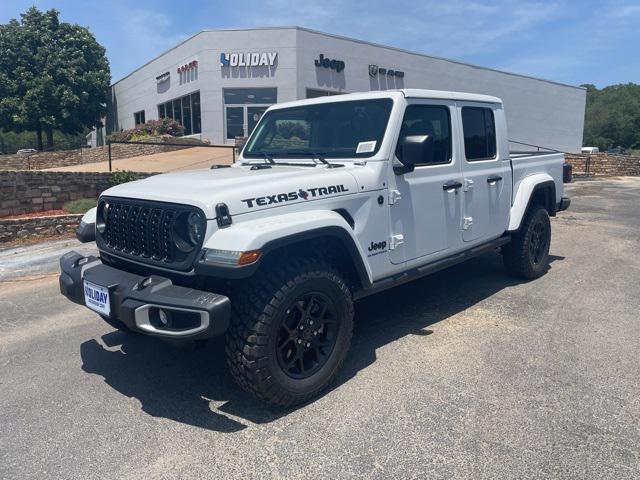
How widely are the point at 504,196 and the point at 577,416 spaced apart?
2709 mm

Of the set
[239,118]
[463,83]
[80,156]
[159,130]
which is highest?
[463,83]

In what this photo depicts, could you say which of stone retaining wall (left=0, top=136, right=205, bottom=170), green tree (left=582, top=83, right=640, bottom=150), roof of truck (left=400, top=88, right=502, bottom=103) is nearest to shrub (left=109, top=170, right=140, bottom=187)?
roof of truck (left=400, top=88, right=502, bottom=103)

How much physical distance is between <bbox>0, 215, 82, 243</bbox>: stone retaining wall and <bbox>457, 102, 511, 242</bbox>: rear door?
7.63 m

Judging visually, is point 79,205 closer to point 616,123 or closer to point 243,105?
point 243,105

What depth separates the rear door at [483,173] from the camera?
469 centimetres

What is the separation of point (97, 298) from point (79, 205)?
7999 millimetres

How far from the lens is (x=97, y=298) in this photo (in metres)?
3.20

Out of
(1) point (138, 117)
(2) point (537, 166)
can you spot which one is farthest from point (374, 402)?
(1) point (138, 117)

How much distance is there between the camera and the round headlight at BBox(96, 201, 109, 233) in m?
3.68

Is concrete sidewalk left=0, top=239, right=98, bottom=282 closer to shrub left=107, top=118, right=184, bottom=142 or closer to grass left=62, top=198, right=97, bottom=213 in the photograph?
grass left=62, top=198, right=97, bottom=213

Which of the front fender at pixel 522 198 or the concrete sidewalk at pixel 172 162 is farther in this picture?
the concrete sidewalk at pixel 172 162

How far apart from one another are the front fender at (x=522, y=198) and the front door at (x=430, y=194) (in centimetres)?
113

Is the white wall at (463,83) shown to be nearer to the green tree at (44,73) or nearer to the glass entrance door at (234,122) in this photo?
the glass entrance door at (234,122)

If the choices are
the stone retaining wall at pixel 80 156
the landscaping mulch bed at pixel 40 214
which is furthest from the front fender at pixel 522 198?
the stone retaining wall at pixel 80 156
